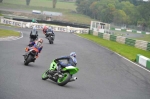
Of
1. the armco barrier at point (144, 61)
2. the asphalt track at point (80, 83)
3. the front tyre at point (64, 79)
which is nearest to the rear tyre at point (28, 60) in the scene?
the asphalt track at point (80, 83)

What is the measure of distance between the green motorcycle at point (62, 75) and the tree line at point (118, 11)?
6566cm

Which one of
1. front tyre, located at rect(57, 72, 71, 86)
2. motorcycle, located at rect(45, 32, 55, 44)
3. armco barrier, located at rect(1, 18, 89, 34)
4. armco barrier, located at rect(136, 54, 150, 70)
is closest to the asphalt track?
front tyre, located at rect(57, 72, 71, 86)

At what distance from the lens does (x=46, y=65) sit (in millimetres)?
17938

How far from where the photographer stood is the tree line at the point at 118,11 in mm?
81000

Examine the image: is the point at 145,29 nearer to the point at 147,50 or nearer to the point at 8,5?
the point at 8,5

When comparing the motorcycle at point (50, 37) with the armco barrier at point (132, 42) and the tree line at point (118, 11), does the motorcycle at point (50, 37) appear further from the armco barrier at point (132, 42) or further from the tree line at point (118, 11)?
the tree line at point (118, 11)

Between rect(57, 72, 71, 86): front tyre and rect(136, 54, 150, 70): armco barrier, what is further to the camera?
rect(136, 54, 150, 70): armco barrier

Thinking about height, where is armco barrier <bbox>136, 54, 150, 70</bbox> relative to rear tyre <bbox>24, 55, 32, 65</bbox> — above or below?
below

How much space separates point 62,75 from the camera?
1261cm

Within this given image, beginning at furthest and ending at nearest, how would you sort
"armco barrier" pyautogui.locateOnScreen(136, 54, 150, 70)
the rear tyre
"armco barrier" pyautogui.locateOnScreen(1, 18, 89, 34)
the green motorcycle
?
"armco barrier" pyautogui.locateOnScreen(1, 18, 89, 34) < "armco barrier" pyautogui.locateOnScreen(136, 54, 150, 70) < the rear tyre < the green motorcycle

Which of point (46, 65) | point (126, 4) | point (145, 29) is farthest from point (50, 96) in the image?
point (126, 4)

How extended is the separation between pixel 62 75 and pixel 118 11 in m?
71.8

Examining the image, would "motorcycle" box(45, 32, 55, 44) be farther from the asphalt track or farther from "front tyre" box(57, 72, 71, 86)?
"front tyre" box(57, 72, 71, 86)

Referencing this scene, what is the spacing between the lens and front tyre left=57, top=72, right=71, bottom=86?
12430 millimetres
